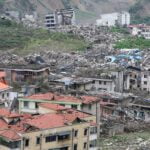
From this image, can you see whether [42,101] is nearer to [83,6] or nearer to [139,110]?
[139,110]

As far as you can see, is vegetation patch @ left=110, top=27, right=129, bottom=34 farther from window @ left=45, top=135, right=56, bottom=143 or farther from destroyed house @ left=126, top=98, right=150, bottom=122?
window @ left=45, top=135, right=56, bottom=143

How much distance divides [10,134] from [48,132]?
1.41 m

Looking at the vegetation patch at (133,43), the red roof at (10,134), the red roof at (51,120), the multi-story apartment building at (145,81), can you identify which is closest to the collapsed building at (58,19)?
→ the vegetation patch at (133,43)

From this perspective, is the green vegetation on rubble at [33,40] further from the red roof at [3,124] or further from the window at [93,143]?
the red roof at [3,124]

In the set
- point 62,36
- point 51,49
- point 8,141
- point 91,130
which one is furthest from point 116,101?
point 62,36

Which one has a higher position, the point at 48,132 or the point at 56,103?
the point at 56,103

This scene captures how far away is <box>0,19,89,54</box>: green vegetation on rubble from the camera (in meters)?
58.8

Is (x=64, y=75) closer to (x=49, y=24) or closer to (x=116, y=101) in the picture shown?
(x=116, y=101)

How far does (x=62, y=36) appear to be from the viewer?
63781 mm

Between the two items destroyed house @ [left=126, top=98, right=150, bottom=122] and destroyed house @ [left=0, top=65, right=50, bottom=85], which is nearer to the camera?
destroyed house @ [left=126, top=98, right=150, bottom=122]

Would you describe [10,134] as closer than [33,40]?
Yes

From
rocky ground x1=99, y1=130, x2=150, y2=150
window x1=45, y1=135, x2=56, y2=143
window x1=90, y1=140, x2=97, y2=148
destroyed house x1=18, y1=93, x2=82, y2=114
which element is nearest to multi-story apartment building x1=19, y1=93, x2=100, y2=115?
destroyed house x1=18, y1=93, x2=82, y2=114

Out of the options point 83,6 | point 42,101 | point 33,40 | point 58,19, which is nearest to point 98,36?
point 33,40

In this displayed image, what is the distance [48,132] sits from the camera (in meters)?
21.6
